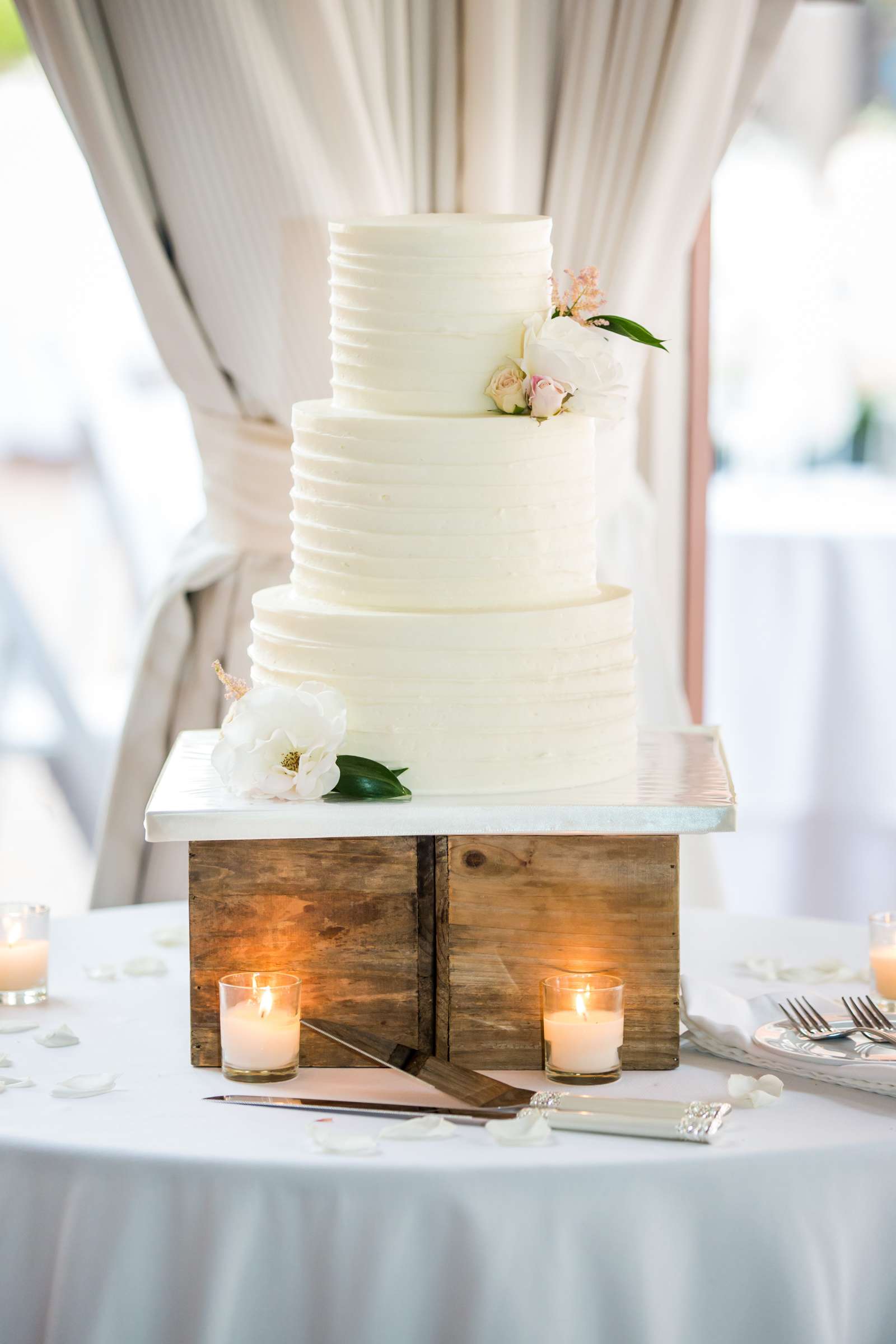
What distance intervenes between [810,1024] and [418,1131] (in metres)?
0.50

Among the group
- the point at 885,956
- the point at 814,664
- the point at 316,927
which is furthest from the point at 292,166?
the point at 814,664

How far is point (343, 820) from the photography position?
1.62m

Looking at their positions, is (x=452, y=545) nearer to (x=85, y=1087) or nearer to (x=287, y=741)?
(x=287, y=741)

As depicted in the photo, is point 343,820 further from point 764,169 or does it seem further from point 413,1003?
→ point 764,169

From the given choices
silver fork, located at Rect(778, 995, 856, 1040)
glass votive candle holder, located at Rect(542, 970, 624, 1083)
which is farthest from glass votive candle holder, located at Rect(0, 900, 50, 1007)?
silver fork, located at Rect(778, 995, 856, 1040)

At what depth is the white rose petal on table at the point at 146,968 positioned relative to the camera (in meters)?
2.01

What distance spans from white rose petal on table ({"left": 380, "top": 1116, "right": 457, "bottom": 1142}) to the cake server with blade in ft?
0.23

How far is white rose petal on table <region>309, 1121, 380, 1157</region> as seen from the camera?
1.39m

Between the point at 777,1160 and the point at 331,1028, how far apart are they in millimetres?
497

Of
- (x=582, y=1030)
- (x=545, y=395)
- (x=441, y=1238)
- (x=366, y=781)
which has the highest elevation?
(x=545, y=395)

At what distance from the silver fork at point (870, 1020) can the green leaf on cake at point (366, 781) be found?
550 millimetres

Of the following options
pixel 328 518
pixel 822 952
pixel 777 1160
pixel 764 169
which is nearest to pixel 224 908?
pixel 328 518

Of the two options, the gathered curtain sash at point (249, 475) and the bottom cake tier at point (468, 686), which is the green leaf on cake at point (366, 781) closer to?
the bottom cake tier at point (468, 686)

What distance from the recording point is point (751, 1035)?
1711mm
